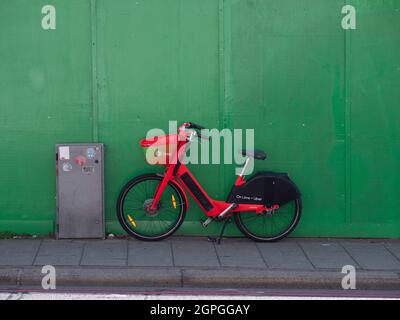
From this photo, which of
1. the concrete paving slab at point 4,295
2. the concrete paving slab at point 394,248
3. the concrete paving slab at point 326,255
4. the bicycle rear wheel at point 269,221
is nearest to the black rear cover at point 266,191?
the bicycle rear wheel at point 269,221

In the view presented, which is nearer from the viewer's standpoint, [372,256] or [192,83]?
[372,256]

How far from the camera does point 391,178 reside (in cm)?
949

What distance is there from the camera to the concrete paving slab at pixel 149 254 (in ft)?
26.9

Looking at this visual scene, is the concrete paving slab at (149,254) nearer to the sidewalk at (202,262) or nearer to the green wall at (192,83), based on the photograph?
the sidewalk at (202,262)

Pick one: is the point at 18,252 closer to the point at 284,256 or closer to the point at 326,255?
the point at 284,256

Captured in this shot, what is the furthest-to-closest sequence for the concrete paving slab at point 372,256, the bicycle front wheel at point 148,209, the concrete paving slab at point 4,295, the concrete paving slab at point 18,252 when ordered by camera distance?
the bicycle front wheel at point 148,209, the concrete paving slab at point 372,256, the concrete paving slab at point 18,252, the concrete paving slab at point 4,295

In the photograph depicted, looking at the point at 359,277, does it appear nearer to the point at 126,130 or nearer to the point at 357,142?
the point at 357,142

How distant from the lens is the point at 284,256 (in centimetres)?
857

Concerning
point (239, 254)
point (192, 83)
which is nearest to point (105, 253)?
A: point (239, 254)

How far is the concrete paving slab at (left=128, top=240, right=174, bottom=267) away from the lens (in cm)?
820

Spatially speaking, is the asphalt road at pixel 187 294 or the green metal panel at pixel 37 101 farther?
the green metal panel at pixel 37 101

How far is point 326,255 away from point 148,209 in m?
2.17
